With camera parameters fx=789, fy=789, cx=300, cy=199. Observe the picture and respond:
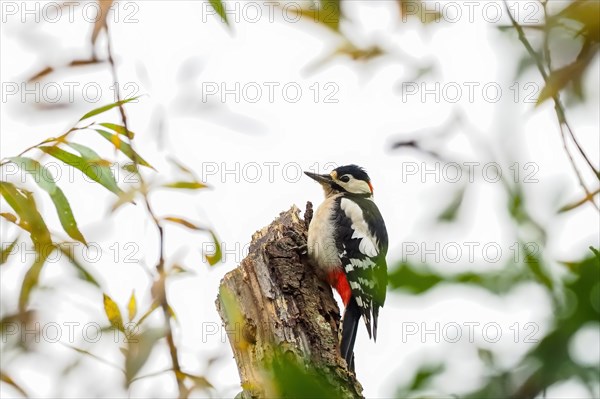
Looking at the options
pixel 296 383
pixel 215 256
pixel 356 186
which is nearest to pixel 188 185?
pixel 215 256

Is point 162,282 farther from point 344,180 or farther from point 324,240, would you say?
point 344,180

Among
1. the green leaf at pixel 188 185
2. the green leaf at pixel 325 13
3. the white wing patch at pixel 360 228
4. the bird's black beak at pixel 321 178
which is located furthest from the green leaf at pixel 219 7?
the bird's black beak at pixel 321 178

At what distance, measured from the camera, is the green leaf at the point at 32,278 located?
5.46 feet

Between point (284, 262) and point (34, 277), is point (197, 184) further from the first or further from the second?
point (284, 262)

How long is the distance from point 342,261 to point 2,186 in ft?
8.21

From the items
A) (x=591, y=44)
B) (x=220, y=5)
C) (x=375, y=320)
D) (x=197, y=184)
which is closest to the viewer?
(x=591, y=44)

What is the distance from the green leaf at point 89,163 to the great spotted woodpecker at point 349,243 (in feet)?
5.43

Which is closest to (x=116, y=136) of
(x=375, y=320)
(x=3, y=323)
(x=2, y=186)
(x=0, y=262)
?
(x=2, y=186)

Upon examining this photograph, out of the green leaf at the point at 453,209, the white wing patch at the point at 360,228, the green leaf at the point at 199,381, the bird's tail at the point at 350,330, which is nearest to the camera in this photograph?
the green leaf at the point at 453,209

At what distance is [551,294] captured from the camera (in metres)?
0.57

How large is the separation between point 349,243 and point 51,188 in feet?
8.85

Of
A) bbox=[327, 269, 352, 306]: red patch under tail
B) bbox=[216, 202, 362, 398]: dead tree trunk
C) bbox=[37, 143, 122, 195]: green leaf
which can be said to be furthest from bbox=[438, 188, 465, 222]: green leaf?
bbox=[327, 269, 352, 306]: red patch under tail

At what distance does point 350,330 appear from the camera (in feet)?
11.9

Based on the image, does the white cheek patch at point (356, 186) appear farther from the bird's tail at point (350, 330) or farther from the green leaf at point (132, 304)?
the green leaf at point (132, 304)
